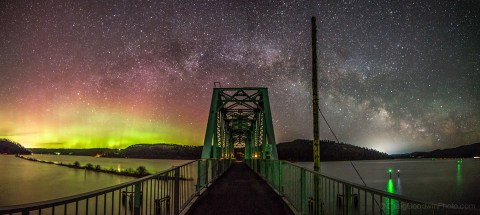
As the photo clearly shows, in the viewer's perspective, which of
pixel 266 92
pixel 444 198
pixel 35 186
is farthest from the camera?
pixel 35 186

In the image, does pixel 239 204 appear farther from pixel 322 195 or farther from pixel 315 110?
pixel 315 110

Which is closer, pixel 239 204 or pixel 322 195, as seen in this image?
pixel 322 195

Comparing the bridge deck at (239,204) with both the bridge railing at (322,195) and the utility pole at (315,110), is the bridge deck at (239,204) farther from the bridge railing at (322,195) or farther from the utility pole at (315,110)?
the utility pole at (315,110)

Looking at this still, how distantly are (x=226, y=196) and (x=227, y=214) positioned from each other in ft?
9.85

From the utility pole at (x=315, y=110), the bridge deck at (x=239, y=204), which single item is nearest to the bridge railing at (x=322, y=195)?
the bridge deck at (x=239, y=204)

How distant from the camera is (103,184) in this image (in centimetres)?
6812

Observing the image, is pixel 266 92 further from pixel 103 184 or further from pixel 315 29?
pixel 103 184

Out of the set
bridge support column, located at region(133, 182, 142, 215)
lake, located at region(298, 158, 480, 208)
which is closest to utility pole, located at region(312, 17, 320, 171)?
lake, located at region(298, 158, 480, 208)

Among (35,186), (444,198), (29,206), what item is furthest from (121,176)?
(29,206)

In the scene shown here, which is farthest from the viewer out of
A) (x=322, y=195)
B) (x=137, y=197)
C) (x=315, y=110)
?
(x=315, y=110)

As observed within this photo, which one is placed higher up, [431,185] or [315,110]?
[315,110]

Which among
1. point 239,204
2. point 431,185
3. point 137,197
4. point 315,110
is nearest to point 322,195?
point 239,204

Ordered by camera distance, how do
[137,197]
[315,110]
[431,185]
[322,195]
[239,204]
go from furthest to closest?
[431,185] < [315,110] < [239,204] < [322,195] < [137,197]

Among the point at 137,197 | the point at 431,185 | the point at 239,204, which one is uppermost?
the point at 137,197
